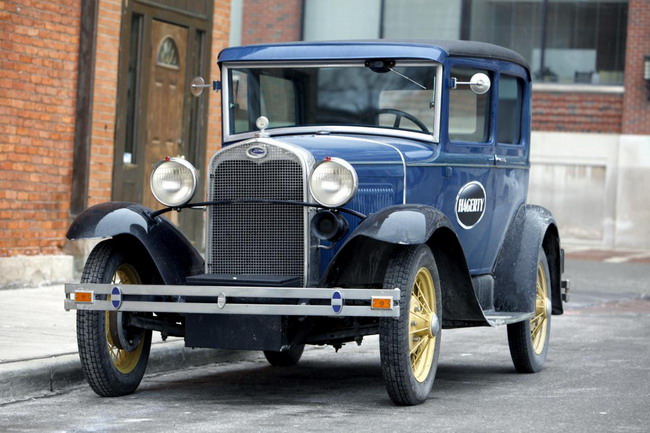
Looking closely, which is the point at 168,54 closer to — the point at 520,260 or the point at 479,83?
the point at 520,260

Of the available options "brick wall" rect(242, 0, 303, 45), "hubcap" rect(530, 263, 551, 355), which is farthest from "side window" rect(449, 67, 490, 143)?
"brick wall" rect(242, 0, 303, 45)

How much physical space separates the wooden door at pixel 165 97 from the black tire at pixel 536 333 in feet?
18.9

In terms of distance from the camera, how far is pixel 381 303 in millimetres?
6883

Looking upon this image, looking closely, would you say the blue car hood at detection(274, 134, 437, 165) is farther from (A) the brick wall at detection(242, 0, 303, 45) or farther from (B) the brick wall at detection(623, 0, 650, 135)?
(A) the brick wall at detection(242, 0, 303, 45)

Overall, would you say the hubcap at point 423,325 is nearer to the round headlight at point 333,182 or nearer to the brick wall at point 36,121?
the round headlight at point 333,182

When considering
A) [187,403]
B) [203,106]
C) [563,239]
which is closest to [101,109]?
[203,106]

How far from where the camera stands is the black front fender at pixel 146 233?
747 cm

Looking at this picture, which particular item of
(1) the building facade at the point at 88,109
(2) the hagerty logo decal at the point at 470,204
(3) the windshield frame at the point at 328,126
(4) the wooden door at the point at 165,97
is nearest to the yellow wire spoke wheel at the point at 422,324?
(2) the hagerty logo decal at the point at 470,204

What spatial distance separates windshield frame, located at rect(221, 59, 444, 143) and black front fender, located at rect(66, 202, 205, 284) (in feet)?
2.60

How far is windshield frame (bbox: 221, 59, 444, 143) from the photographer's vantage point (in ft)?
26.7

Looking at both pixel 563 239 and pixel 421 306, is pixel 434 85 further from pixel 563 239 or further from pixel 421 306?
pixel 563 239

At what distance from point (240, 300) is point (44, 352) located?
70.4 inches

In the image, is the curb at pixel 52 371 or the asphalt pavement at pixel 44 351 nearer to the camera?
the curb at pixel 52 371

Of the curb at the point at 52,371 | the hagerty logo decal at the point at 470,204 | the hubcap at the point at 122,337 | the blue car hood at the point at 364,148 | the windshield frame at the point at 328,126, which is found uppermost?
the windshield frame at the point at 328,126
